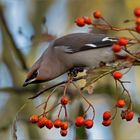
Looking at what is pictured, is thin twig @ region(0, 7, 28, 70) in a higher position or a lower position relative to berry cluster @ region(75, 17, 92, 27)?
lower

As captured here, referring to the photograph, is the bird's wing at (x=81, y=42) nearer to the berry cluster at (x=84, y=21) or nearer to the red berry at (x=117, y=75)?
→ the berry cluster at (x=84, y=21)

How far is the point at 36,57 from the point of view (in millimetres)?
5945

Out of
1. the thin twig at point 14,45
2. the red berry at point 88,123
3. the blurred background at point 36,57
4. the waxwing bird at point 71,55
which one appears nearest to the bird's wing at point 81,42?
the waxwing bird at point 71,55

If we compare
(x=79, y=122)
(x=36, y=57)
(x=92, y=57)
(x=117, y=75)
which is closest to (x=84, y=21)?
(x=117, y=75)

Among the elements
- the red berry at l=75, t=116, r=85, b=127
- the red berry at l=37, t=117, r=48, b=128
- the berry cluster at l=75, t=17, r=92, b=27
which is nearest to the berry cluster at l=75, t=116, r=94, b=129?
the red berry at l=75, t=116, r=85, b=127

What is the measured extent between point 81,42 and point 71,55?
4.4 inches

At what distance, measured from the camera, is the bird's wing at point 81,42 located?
11.6 ft

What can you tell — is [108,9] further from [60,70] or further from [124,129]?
[60,70]

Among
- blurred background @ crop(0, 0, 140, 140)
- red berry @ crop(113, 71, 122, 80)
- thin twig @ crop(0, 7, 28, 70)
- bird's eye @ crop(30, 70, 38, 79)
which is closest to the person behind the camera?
red berry @ crop(113, 71, 122, 80)

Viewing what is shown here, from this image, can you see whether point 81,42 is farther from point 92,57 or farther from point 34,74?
point 34,74

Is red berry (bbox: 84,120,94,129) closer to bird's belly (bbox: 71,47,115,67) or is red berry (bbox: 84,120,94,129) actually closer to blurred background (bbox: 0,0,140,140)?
bird's belly (bbox: 71,47,115,67)

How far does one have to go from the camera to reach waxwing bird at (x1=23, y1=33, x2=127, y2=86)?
11.6ft

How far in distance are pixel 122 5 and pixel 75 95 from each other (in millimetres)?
1543

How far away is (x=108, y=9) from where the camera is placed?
20.5ft
